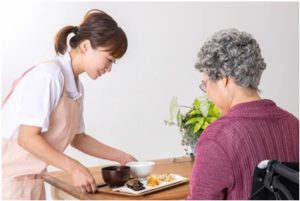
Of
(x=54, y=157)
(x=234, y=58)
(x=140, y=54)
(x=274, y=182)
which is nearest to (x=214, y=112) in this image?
(x=234, y=58)

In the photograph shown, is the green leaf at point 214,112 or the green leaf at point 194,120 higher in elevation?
the green leaf at point 214,112

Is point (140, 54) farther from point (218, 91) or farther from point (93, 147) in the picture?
point (218, 91)

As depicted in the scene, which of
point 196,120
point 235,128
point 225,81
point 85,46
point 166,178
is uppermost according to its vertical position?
point 85,46

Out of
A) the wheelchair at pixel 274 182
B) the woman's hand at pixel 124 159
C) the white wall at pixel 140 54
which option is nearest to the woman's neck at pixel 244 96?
the wheelchair at pixel 274 182

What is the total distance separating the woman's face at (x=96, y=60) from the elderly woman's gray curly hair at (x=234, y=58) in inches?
17.8

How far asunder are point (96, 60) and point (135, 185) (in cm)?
49

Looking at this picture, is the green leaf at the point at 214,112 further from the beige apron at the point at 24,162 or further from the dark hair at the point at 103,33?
the beige apron at the point at 24,162

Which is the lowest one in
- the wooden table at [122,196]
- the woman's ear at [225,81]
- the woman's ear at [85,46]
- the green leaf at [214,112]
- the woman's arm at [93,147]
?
the wooden table at [122,196]

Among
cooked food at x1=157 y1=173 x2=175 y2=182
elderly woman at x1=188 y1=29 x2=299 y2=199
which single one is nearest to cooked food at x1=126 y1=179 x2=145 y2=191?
cooked food at x1=157 y1=173 x2=175 y2=182

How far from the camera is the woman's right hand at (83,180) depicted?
4.57 ft

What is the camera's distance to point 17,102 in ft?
5.13

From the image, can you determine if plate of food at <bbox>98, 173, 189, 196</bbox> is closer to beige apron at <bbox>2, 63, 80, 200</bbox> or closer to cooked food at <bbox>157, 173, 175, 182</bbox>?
cooked food at <bbox>157, 173, 175, 182</bbox>

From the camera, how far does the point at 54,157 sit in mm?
1431

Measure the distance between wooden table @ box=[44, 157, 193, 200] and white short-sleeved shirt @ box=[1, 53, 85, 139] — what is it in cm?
21
